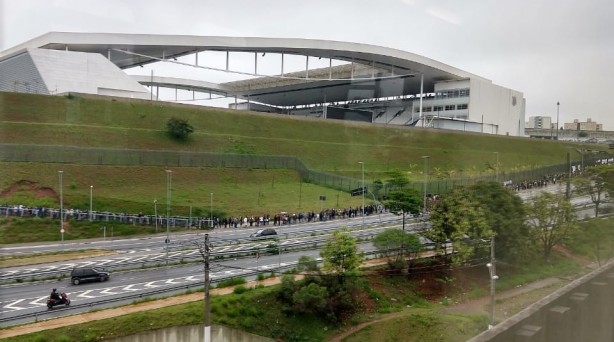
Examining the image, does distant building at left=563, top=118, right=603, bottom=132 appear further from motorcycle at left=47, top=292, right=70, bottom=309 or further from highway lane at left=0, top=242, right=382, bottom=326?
motorcycle at left=47, top=292, right=70, bottom=309

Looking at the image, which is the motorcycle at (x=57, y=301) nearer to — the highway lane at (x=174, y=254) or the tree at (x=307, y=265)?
the highway lane at (x=174, y=254)

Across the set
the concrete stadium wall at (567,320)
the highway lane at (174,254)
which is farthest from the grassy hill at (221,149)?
the concrete stadium wall at (567,320)

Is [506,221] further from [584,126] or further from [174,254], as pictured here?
[174,254]

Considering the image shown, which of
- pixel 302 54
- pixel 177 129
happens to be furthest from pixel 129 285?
pixel 302 54

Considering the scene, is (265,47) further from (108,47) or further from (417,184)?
(417,184)

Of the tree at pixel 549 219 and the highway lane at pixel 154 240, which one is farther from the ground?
the tree at pixel 549 219
